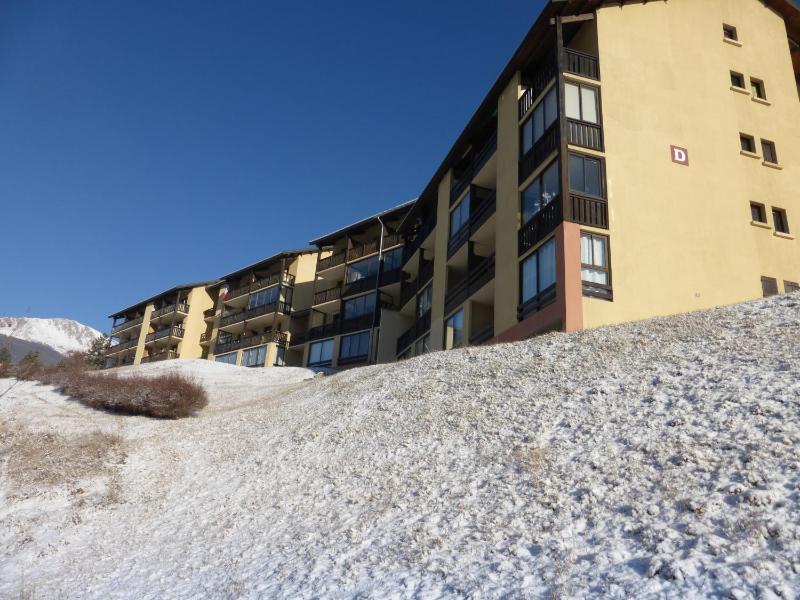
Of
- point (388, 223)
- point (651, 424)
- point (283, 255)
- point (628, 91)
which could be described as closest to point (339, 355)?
point (388, 223)

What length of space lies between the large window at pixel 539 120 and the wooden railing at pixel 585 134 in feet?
2.59

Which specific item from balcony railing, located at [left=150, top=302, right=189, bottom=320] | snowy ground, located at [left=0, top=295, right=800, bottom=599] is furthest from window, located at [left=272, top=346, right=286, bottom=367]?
snowy ground, located at [left=0, top=295, right=800, bottom=599]

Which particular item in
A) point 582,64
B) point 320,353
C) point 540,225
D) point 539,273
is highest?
point 582,64

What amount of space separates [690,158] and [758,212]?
147 inches

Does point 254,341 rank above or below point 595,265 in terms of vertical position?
above

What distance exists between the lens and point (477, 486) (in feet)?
34.0

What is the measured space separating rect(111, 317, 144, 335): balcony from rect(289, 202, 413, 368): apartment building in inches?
1199

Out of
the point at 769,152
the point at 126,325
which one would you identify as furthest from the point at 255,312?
the point at 769,152

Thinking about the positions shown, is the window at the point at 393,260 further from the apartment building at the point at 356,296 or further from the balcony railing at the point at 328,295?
the balcony railing at the point at 328,295

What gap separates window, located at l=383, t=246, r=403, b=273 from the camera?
1802 inches

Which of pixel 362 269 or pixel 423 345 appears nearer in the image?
pixel 423 345

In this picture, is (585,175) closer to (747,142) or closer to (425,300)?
(747,142)

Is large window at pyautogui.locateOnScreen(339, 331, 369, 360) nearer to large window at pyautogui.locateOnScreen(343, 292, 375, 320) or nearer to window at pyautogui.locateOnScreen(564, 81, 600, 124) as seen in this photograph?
large window at pyautogui.locateOnScreen(343, 292, 375, 320)

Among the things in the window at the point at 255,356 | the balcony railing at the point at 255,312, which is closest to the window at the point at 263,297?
the balcony railing at the point at 255,312
